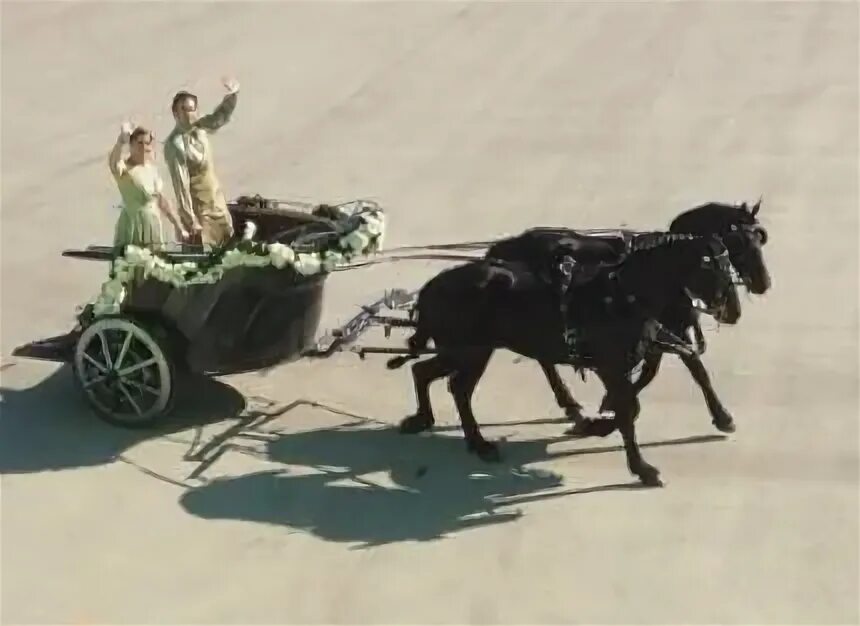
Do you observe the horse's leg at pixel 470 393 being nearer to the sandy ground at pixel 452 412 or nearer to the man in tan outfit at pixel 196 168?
the sandy ground at pixel 452 412

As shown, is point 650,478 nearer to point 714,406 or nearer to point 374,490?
point 714,406

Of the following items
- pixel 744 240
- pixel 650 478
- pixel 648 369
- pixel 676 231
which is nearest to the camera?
pixel 744 240

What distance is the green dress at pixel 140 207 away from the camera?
7.54 meters

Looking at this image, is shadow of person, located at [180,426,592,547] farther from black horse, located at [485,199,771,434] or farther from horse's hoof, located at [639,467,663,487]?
black horse, located at [485,199,771,434]

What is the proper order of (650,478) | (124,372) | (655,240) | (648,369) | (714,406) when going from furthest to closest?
(714,406) < (648,369) < (124,372) < (650,478) < (655,240)

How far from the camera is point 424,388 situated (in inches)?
304

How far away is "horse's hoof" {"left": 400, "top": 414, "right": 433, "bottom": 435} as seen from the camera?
25.9 feet

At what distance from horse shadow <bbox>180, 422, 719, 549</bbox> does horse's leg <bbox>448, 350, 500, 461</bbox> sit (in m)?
0.08

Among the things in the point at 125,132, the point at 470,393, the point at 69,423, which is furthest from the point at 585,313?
the point at 69,423

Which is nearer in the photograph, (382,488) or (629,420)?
(629,420)

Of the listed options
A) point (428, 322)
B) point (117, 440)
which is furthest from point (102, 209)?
point (428, 322)

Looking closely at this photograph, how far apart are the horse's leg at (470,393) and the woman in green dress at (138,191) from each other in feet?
6.26

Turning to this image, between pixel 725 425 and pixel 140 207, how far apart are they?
3.76m

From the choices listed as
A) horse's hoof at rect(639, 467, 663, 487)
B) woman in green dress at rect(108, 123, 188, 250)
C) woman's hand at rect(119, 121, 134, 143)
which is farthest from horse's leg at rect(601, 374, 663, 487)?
woman's hand at rect(119, 121, 134, 143)
